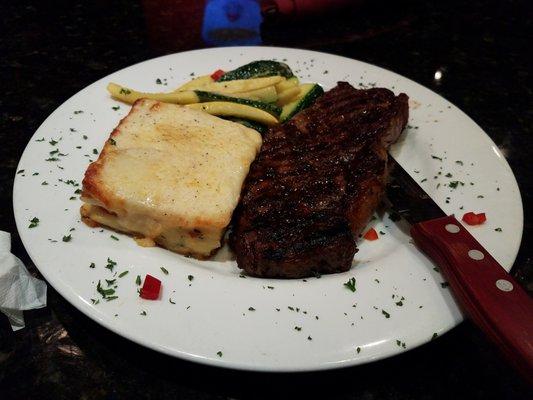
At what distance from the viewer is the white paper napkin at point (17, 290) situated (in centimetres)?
237

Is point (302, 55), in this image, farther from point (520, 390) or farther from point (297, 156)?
point (520, 390)

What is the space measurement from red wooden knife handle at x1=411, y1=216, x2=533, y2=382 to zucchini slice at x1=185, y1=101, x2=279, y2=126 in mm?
1594

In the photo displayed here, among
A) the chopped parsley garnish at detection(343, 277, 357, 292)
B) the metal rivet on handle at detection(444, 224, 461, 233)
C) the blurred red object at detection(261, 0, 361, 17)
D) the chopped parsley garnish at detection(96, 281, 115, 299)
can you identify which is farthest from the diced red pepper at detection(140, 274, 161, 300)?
the blurred red object at detection(261, 0, 361, 17)

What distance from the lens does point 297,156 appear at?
307cm

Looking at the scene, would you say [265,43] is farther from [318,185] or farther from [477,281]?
[477,281]

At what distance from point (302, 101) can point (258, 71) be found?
454 millimetres

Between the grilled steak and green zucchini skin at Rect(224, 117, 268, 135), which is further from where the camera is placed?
green zucchini skin at Rect(224, 117, 268, 135)

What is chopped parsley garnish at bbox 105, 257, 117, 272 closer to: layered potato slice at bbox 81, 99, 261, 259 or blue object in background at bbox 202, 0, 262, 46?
layered potato slice at bbox 81, 99, 261, 259

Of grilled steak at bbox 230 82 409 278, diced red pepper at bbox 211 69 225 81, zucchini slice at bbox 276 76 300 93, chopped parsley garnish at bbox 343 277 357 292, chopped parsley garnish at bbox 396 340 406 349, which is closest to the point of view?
chopped parsley garnish at bbox 396 340 406 349

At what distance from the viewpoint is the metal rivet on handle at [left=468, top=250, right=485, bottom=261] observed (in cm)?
223

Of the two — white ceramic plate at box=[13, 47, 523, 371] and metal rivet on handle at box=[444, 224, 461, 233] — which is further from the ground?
metal rivet on handle at box=[444, 224, 461, 233]

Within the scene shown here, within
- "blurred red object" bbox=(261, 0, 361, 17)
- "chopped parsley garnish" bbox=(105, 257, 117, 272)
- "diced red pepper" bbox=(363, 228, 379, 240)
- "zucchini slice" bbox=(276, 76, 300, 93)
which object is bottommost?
"diced red pepper" bbox=(363, 228, 379, 240)

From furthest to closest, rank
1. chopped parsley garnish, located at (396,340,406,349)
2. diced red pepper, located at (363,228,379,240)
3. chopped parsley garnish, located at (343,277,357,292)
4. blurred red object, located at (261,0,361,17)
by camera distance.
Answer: blurred red object, located at (261,0,361,17)
diced red pepper, located at (363,228,379,240)
chopped parsley garnish, located at (343,277,357,292)
chopped parsley garnish, located at (396,340,406,349)

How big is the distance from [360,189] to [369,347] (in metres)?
1.07
